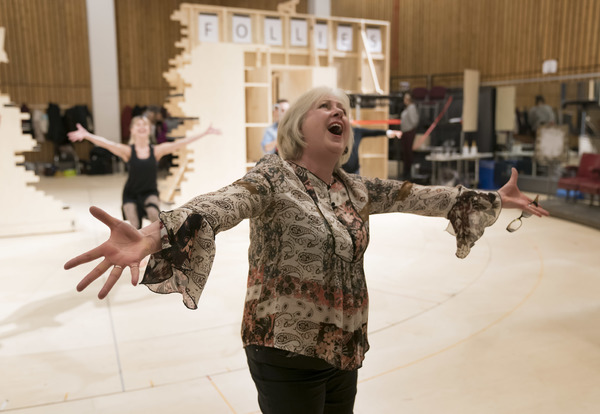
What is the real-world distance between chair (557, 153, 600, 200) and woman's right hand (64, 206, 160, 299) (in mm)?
8269

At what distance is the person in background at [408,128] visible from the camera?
11156mm

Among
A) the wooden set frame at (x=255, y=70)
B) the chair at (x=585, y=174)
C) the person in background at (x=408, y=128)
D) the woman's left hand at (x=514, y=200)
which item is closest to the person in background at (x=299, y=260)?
the woman's left hand at (x=514, y=200)

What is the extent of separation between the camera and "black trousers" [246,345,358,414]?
1.66 metres

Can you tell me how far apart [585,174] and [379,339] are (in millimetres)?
6404

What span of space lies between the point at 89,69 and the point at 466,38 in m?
9.77

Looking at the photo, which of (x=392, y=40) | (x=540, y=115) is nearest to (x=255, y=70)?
(x=540, y=115)

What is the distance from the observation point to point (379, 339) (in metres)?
3.74

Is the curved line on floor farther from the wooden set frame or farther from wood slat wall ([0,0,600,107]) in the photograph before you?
wood slat wall ([0,0,600,107])

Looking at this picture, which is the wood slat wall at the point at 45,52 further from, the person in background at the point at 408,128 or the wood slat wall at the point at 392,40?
the person in background at the point at 408,128

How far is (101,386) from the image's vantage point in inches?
122

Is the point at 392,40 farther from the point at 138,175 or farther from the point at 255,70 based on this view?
the point at 138,175

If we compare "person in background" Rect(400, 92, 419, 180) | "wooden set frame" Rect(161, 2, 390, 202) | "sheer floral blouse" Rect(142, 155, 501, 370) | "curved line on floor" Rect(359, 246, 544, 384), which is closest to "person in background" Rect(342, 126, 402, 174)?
"wooden set frame" Rect(161, 2, 390, 202)

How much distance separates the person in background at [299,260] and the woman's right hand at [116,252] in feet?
0.33

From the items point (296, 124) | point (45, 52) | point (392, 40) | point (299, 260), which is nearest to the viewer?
point (299, 260)
